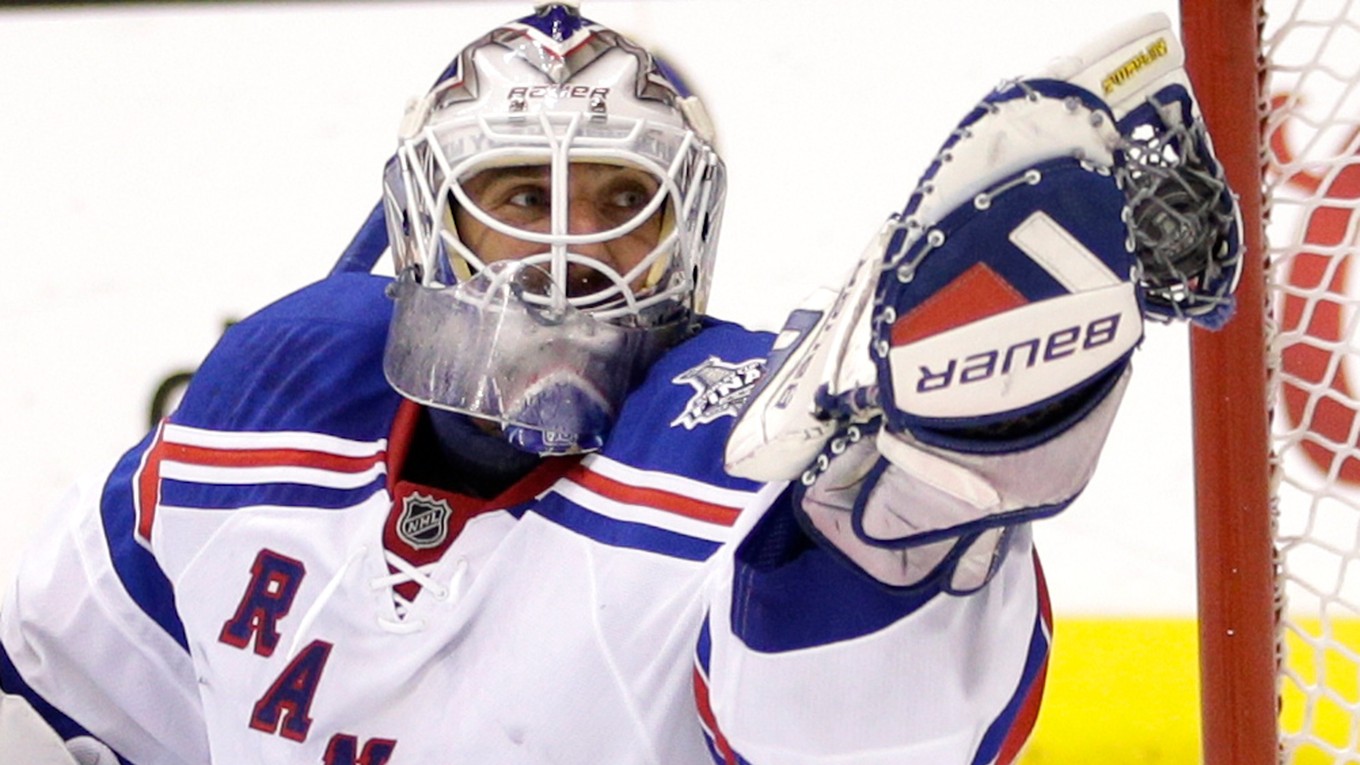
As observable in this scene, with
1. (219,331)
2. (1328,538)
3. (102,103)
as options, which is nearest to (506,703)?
(1328,538)

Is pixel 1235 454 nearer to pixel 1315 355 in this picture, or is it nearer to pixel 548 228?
pixel 1315 355

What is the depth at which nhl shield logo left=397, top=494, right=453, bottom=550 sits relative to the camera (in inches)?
60.2

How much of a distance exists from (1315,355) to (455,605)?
0.80 m

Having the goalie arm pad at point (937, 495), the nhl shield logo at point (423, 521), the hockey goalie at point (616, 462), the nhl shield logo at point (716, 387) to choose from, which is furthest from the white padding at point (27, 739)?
the goalie arm pad at point (937, 495)

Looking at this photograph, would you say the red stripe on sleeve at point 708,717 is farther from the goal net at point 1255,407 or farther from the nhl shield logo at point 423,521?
the goal net at point 1255,407

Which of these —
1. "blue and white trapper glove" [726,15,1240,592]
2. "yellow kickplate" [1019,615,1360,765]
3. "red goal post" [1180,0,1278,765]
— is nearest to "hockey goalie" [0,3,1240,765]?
"blue and white trapper glove" [726,15,1240,592]

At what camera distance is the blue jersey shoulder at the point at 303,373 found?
1651 millimetres

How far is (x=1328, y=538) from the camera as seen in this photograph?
7.21ft

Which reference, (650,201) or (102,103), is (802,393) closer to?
(650,201)

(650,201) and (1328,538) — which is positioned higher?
(650,201)

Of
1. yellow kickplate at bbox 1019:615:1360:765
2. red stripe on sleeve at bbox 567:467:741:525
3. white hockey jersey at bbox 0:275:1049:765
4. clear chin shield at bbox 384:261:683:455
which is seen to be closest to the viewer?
white hockey jersey at bbox 0:275:1049:765

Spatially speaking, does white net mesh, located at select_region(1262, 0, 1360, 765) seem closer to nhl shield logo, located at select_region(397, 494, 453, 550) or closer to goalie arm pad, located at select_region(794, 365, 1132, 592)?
goalie arm pad, located at select_region(794, 365, 1132, 592)

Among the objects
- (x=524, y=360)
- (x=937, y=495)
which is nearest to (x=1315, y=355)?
(x=524, y=360)

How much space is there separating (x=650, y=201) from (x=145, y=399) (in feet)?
4.31
